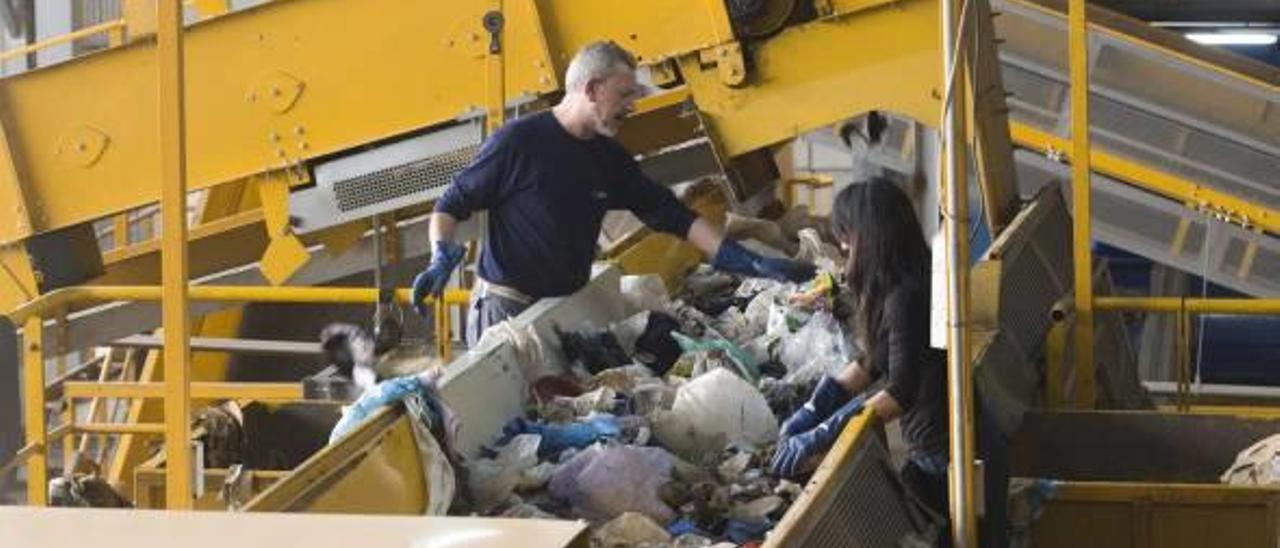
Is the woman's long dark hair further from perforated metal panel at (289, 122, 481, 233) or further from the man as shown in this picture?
perforated metal panel at (289, 122, 481, 233)

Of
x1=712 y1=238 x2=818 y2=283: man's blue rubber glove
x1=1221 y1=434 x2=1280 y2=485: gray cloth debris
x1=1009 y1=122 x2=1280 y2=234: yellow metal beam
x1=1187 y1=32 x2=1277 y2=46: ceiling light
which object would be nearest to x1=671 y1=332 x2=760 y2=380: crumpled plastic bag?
x1=712 y1=238 x2=818 y2=283: man's blue rubber glove

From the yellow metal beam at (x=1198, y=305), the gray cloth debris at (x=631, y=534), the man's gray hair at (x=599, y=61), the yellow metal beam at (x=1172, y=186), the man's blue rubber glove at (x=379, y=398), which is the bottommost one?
the gray cloth debris at (x=631, y=534)

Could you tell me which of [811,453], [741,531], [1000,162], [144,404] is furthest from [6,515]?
[144,404]

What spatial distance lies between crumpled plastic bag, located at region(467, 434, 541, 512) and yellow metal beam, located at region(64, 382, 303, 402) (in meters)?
2.88

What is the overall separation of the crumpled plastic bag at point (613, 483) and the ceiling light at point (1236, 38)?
9.07 meters

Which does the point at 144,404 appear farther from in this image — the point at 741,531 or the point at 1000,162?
the point at 741,531

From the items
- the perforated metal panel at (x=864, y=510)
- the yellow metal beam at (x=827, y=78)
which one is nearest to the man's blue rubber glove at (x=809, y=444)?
the perforated metal panel at (x=864, y=510)

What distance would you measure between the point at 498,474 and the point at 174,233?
0.95 metres

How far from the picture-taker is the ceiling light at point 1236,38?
1270cm

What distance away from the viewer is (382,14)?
7.28m

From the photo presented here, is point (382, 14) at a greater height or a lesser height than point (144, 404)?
greater

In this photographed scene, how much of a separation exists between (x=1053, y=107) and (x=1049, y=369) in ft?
10.7

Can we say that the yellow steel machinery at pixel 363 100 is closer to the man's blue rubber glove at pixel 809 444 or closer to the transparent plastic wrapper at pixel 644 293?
the transparent plastic wrapper at pixel 644 293

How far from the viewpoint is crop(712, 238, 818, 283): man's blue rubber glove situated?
6.08 metres
